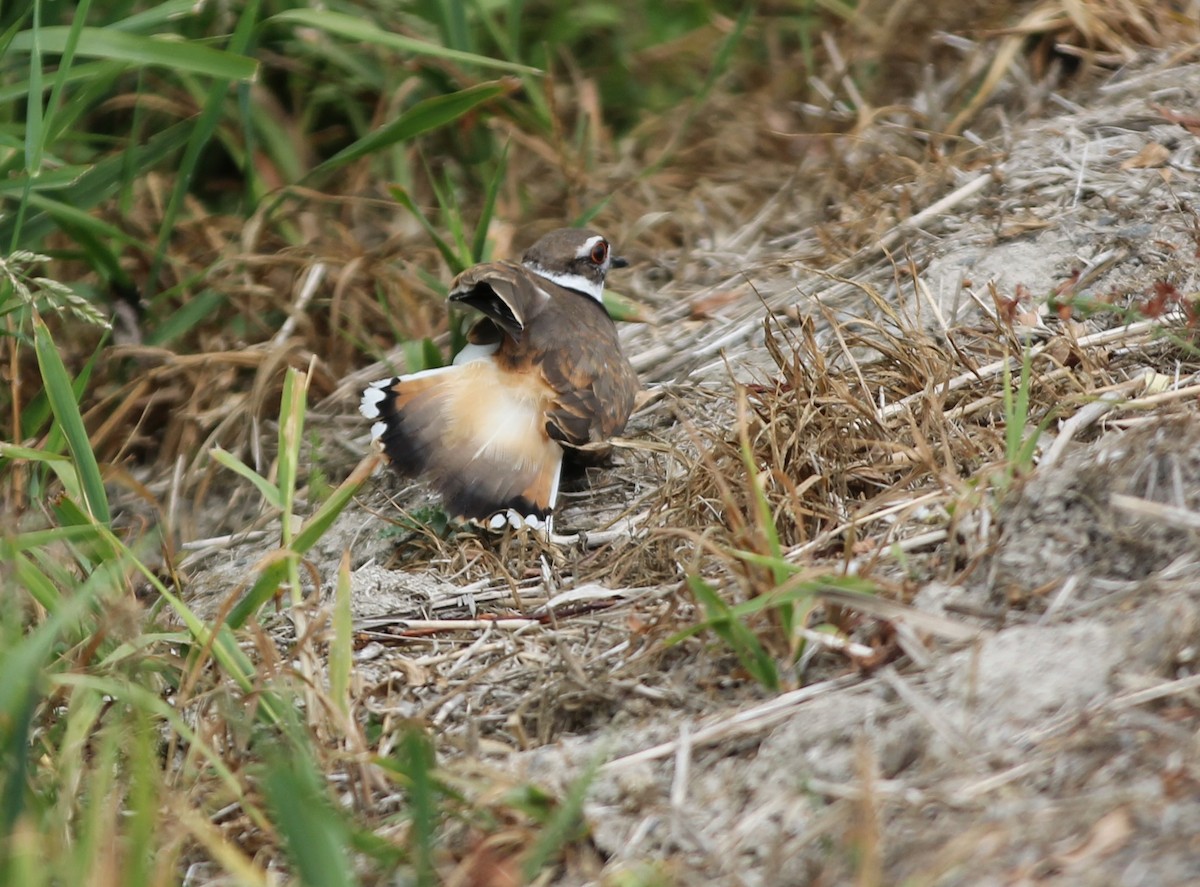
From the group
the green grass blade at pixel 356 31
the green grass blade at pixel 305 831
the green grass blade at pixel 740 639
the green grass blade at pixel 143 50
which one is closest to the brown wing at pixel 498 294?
the green grass blade at pixel 356 31

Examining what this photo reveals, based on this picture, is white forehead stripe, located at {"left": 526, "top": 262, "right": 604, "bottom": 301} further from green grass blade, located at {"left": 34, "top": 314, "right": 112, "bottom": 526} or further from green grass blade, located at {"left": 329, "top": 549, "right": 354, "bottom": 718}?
green grass blade, located at {"left": 329, "top": 549, "right": 354, "bottom": 718}

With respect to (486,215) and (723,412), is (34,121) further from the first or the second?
(723,412)

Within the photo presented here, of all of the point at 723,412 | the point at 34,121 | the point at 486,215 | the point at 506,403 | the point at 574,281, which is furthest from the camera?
the point at 574,281

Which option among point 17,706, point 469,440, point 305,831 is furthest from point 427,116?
point 305,831

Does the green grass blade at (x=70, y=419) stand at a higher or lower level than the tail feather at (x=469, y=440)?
higher

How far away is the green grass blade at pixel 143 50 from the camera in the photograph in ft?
13.4

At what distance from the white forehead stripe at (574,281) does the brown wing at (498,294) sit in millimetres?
552

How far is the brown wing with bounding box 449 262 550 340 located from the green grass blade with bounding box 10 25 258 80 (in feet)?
3.15

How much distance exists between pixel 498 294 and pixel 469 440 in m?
0.46

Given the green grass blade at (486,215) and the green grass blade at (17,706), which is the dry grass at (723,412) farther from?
the green grass blade at (486,215)

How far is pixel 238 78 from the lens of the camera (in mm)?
4121

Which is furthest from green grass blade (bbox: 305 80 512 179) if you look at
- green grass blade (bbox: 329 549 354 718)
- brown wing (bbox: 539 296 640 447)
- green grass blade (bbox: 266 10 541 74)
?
green grass blade (bbox: 329 549 354 718)

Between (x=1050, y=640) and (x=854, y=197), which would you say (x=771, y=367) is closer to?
(x=854, y=197)

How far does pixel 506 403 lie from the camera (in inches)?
159
